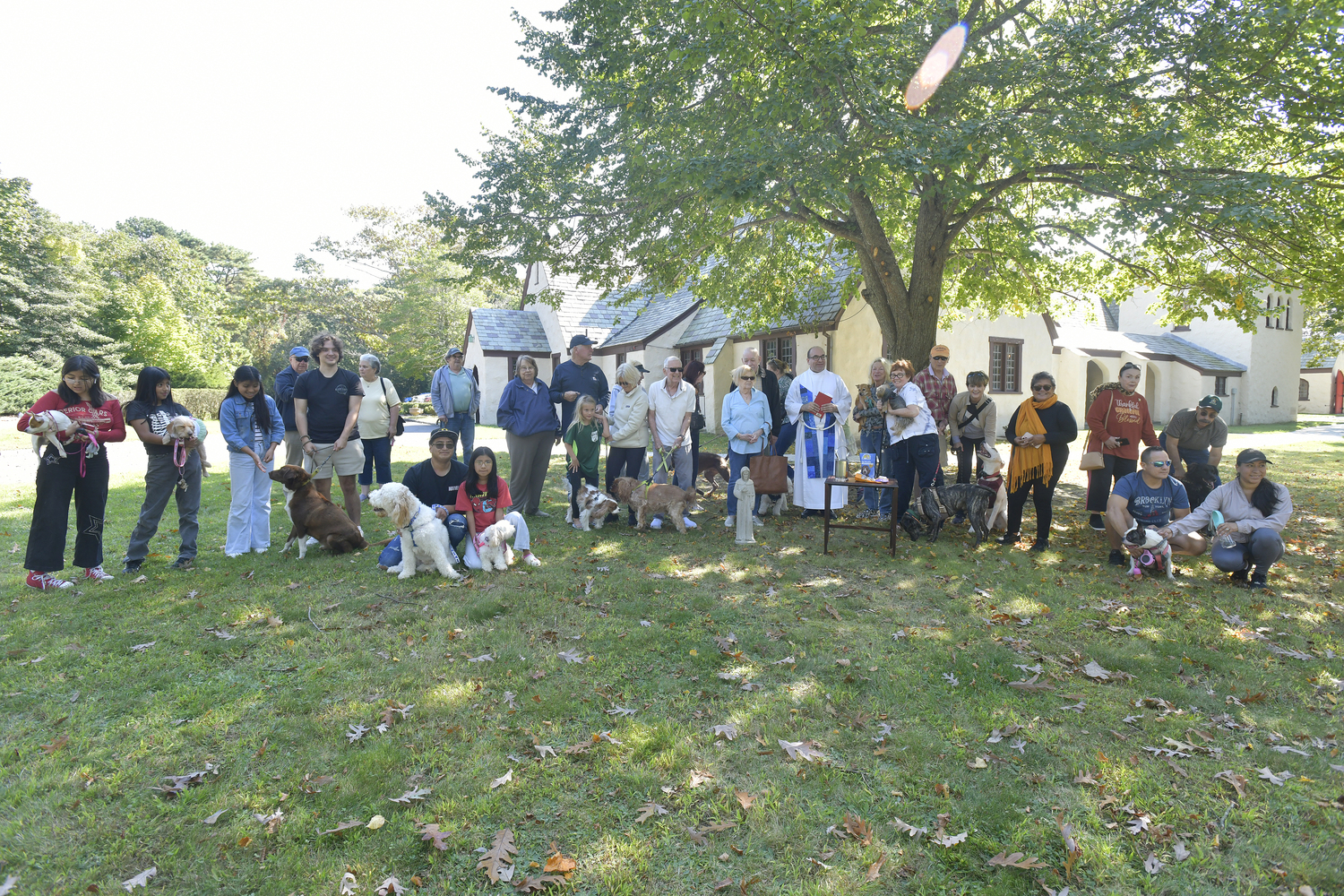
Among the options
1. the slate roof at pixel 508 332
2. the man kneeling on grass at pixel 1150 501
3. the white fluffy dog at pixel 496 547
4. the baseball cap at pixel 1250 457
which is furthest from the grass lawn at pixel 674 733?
the slate roof at pixel 508 332

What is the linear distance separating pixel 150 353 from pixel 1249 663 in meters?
39.6

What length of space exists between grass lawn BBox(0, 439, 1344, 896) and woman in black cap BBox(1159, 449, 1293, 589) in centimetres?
37

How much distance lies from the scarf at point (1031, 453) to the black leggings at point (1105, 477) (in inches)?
30.1

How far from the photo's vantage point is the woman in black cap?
233 inches

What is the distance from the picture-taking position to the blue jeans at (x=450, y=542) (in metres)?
6.29

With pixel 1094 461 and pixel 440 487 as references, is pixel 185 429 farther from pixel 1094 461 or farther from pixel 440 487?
pixel 1094 461

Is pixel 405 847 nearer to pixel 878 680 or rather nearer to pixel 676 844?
pixel 676 844

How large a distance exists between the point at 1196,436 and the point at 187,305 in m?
50.8

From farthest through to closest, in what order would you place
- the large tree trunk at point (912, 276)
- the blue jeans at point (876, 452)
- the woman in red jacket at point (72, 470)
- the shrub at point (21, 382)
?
the shrub at point (21, 382) < the large tree trunk at point (912, 276) < the blue jeans at point (876, 452) < the woman in red jacket at point (72, 470)

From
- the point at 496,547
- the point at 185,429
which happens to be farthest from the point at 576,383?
the point at 185,429

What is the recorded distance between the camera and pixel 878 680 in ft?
13.6

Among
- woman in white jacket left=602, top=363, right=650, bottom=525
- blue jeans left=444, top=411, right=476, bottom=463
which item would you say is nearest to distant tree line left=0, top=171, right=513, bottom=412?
blue jeans left=444, top=411, right=476, bottom=463

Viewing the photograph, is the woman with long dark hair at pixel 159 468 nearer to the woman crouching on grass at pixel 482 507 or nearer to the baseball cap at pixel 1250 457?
the woman crouching on grass at pixel 482 507

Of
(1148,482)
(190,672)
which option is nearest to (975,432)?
(1148,482)
